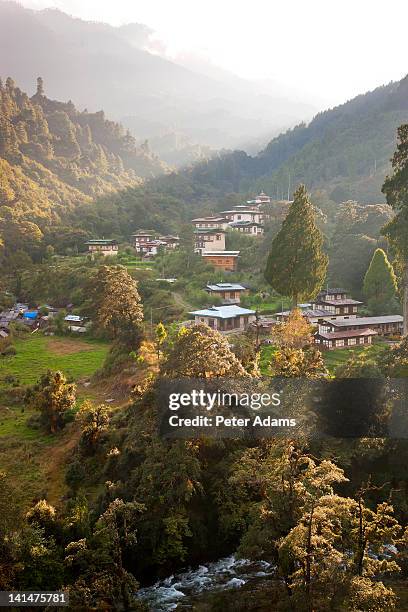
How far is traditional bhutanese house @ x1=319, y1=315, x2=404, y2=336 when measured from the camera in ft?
101

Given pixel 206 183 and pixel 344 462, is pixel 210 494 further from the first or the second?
pixel 206 183

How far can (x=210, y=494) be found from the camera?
15523 mm

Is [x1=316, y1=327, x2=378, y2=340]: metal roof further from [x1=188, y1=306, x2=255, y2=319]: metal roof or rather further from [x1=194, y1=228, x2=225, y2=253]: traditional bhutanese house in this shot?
[x1=194, y1=228, x2=225, y2=253]: traditional bhutanese house

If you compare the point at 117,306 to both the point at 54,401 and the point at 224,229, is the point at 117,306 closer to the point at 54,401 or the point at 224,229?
the point at 54,401

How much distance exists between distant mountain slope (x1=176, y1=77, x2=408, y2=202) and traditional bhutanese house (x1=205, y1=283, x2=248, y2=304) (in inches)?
1374

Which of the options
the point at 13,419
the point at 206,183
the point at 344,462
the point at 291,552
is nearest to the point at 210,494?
the point at 344,462

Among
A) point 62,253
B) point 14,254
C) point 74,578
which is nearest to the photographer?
point 74,578

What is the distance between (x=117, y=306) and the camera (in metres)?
34.1

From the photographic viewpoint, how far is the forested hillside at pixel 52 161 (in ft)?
220

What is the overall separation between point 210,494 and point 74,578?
14.3ft

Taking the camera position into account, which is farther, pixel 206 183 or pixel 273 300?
pixel 206 183

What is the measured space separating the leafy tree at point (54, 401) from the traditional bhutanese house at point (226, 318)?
11610 millimetres

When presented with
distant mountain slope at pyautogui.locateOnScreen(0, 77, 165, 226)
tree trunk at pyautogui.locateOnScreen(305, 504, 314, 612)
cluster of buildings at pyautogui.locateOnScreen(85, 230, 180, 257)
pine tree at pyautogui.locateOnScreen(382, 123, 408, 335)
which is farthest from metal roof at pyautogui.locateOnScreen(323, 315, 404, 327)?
distant mountain slope at pyautogui.locateOnScreen(0, 77, 165, 226)

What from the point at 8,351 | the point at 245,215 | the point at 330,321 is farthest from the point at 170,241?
the point at 330,321
